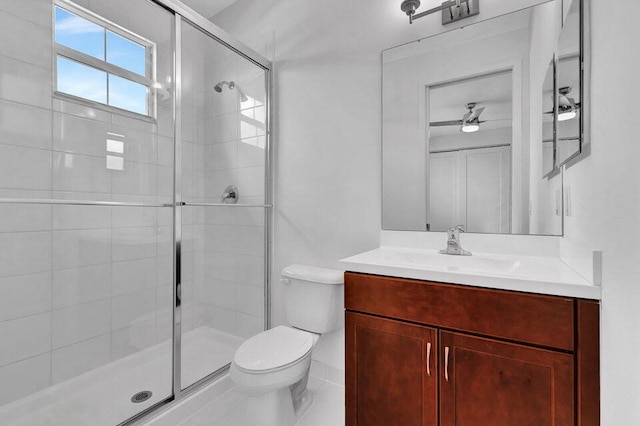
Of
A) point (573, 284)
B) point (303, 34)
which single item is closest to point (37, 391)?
point (573, 284)

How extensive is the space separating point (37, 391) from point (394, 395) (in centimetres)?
184

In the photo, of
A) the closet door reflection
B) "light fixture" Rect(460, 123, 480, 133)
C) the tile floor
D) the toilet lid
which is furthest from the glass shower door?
"light fixture" Rect(460, 123, 480, 133)

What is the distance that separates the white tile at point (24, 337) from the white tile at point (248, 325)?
1066mm

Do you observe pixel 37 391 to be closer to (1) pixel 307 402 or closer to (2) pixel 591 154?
(1) pixel 307 402

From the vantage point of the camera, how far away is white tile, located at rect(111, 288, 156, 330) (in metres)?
1.88

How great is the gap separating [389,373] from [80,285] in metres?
1.79

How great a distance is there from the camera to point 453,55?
1.58m

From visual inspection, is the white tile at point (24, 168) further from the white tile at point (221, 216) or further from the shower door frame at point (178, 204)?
the white tile at point (221, 216)

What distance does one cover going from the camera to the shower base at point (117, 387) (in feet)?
4.99

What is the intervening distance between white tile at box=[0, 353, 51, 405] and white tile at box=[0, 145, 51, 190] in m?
0.93

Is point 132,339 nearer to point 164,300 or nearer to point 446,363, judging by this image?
point 164,300

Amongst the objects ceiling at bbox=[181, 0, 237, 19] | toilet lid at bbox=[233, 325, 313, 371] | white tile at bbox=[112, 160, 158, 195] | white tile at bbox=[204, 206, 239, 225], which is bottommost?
toilet lid at bbox=[233, 325, 313, 371]

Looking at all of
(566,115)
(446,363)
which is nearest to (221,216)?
(446,363)

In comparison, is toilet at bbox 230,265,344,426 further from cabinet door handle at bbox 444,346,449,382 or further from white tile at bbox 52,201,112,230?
white tile at bbox 52,201,112,230
